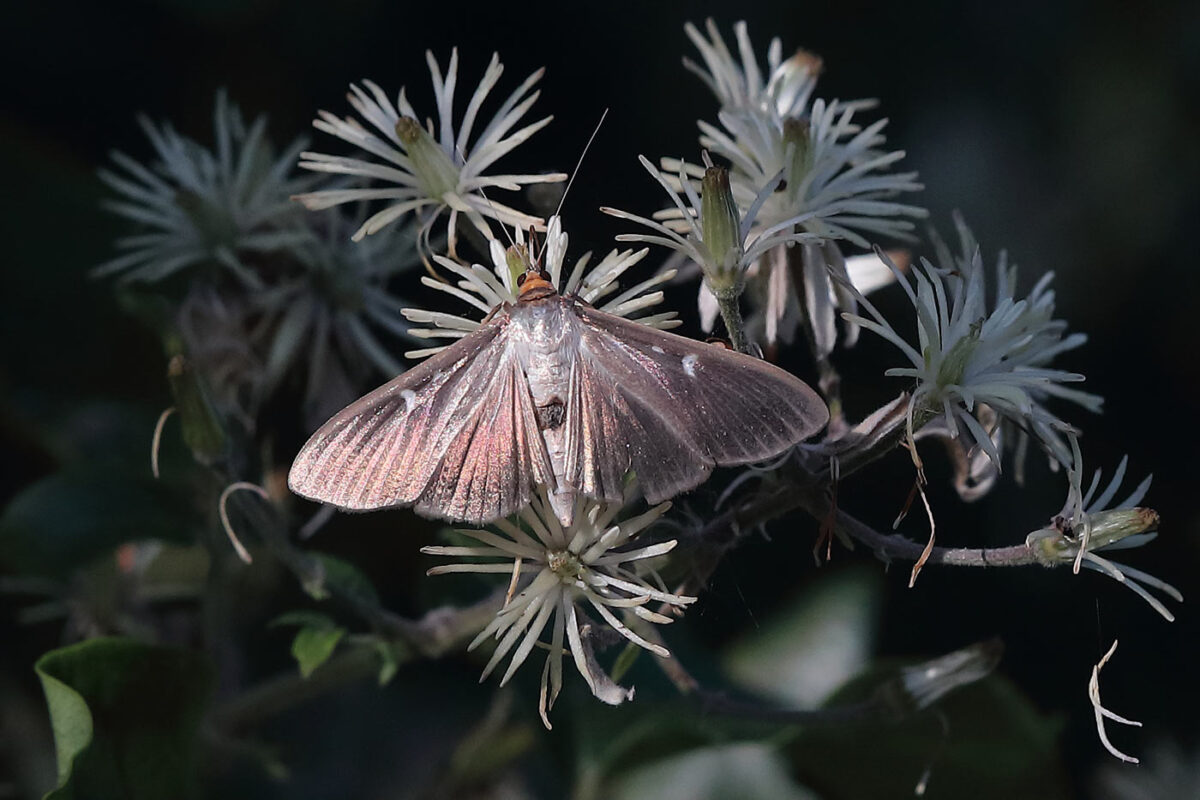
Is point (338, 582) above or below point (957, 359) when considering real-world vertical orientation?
below

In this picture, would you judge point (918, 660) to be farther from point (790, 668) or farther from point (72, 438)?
point (72, 438)

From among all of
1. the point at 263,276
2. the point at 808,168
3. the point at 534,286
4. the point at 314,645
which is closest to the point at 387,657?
the point at 314,645

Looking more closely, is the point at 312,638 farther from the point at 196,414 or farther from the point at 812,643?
the point at 812,643

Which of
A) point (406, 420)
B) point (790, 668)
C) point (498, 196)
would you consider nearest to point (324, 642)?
point (406, 420)

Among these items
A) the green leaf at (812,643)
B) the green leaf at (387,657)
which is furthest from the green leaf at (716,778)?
the green leaf at (387,657)

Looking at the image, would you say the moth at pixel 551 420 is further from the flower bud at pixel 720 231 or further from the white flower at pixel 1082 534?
the white flower at pixel 1082 534

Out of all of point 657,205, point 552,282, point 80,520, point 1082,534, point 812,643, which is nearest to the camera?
point 1082,534

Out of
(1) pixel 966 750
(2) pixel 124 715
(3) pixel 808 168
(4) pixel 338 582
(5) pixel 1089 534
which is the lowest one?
(1) pixel 966 750
